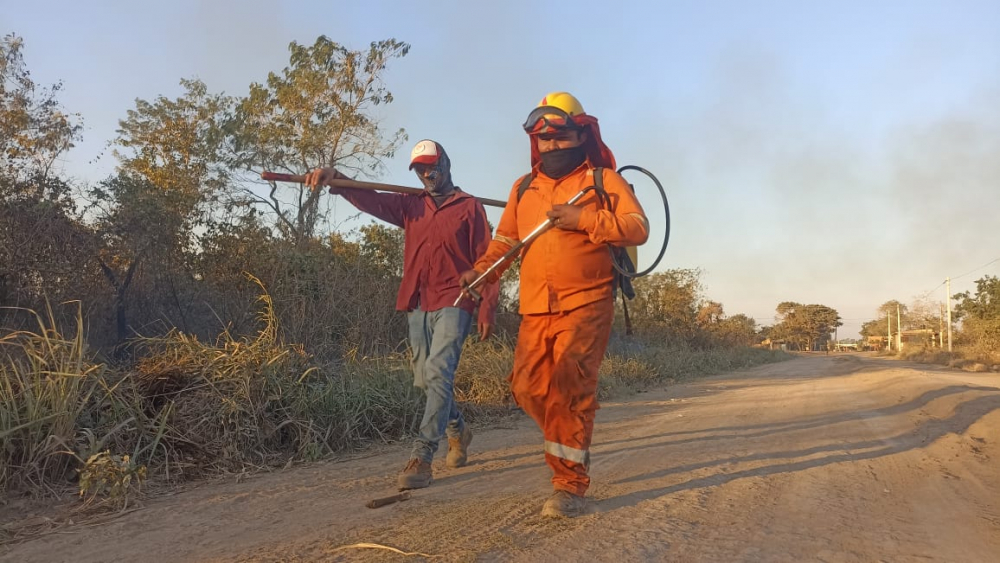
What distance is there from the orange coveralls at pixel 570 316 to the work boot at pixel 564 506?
0.04 meters

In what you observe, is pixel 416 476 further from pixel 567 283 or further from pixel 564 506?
pixel 567 283

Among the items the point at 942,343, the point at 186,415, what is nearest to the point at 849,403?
the point at 186,415

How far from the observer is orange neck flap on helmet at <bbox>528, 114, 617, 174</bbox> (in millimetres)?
3324

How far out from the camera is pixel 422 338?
4109mm

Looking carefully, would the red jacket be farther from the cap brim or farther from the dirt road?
the dirt road

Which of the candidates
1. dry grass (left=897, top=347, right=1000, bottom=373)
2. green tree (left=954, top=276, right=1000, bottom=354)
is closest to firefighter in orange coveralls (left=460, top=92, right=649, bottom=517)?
dry grass (left=897, top=347, right=1000, bottom=373)

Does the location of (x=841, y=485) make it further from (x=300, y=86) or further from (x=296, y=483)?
(x=300, y=86)

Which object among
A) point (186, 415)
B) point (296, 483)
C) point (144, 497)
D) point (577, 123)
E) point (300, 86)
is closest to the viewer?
point (577, 123)

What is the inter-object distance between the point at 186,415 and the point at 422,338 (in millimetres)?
1829

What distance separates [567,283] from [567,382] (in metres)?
0.49

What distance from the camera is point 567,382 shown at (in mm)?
3049

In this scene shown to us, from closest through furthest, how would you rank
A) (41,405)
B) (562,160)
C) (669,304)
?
(562,160)
(41,405)
(669,304)

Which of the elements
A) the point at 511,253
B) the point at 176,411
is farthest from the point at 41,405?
the point at 511,253

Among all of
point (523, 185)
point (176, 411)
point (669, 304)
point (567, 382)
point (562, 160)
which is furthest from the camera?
point (669, 304)
